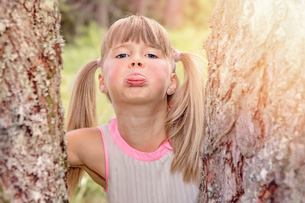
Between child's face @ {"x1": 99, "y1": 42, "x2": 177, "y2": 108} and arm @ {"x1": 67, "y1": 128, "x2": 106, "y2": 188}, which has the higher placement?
child's face @ {"x1": 99, "y1": 42, "x2": 177, "y2": 108}

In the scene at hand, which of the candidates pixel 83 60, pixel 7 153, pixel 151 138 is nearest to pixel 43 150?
pixel 7 153

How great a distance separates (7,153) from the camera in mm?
1414

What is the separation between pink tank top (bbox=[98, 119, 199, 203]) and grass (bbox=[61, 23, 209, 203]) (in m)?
0.63

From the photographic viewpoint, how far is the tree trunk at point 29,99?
1.40 metres

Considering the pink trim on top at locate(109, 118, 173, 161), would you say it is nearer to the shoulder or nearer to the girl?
the girl

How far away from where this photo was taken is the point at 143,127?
8.49 feet

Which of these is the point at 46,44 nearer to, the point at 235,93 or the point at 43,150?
the point at 43,150

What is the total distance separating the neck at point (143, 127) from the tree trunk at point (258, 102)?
0.92 meters

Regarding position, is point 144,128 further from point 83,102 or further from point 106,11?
point 106,11

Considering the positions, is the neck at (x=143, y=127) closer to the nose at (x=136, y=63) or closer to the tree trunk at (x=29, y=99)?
the nose at (x=136, y=63)

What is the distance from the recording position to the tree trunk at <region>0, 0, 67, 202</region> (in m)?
1.40

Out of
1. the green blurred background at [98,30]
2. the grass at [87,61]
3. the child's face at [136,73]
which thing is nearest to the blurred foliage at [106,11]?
the green blurred background at [98,30]

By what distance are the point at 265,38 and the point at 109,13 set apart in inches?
549

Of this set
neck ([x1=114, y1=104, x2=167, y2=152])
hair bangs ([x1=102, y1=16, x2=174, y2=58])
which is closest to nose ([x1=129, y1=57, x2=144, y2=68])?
hair bangs ([x1=102, y1=16, x2=174, y2=58])
